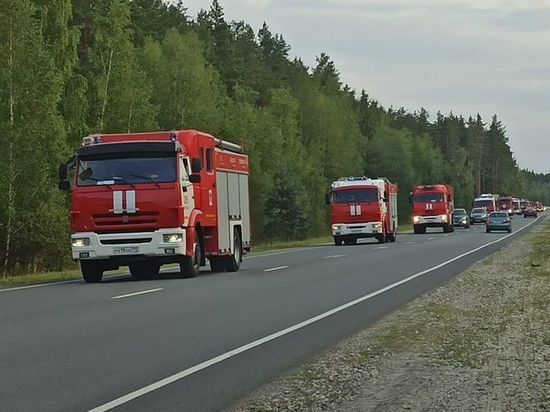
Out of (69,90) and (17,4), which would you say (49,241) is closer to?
(17,4)

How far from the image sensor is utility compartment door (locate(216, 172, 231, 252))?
85.4 ft

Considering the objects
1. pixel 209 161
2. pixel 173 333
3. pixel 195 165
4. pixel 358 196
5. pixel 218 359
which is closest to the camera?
pixel 218 359

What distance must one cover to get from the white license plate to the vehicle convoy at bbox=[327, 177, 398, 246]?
30.0m

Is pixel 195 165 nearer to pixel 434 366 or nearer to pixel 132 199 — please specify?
pixel 132 199

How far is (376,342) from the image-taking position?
1320 centimetres

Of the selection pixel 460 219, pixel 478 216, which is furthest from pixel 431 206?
pixel 478 216

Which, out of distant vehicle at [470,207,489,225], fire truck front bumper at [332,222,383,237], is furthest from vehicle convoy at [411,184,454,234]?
distant vehicle at [470,207,489,225]

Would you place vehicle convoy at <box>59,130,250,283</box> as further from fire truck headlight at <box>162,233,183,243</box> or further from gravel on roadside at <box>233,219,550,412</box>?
gravel on roadside at <box>233,219,550,412</box>

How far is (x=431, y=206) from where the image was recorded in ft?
237

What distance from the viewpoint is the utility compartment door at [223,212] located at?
2603 centimetres

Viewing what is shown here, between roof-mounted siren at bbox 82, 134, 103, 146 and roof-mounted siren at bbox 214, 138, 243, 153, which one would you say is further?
roof-mounted siren at bbox 214, 138, 243, 153

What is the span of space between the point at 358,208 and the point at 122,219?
98.7ft

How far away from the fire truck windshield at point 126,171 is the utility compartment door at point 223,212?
9.74ft

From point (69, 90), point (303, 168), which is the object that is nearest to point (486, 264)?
point (69, 90)
